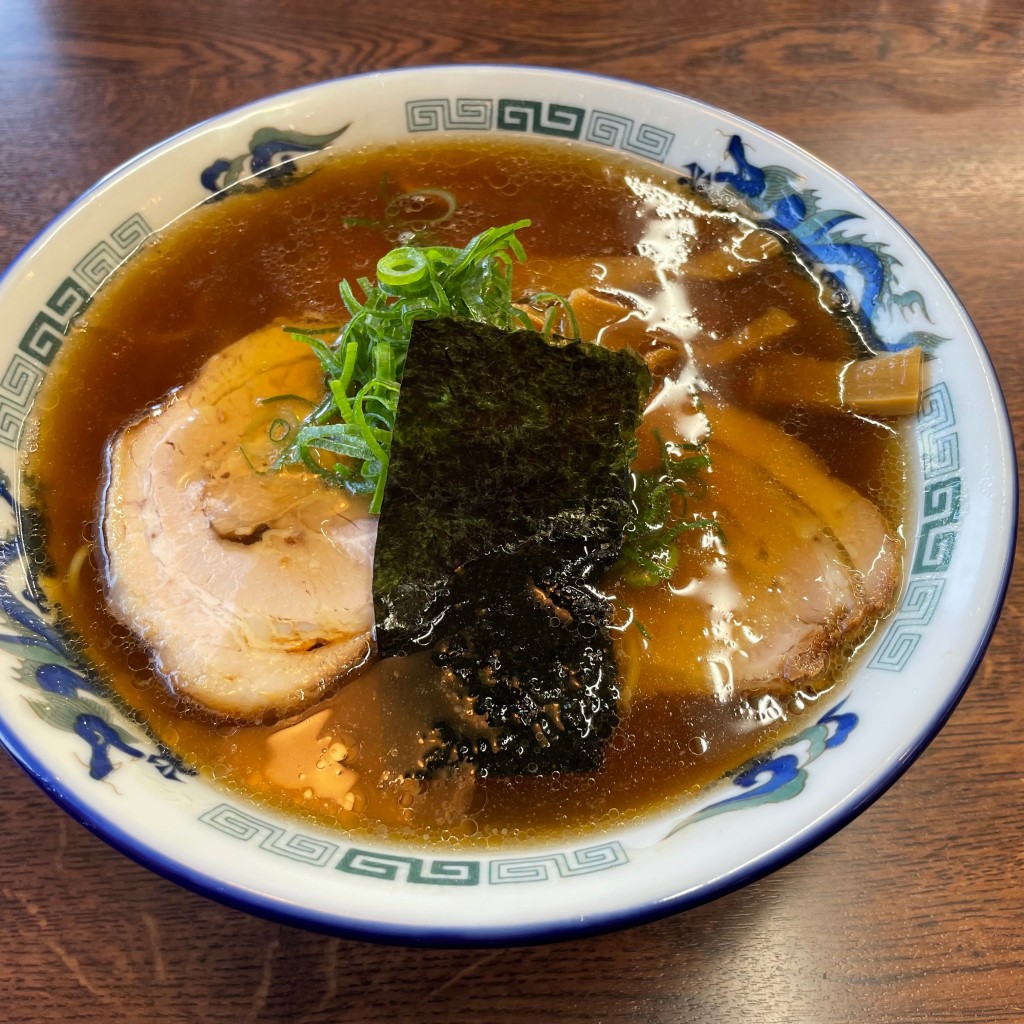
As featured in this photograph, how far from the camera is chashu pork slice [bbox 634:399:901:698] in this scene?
51.5 inches

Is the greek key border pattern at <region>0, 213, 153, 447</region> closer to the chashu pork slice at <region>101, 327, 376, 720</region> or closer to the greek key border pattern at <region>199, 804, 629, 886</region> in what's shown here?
the chashu pork slice at <region>101, 327, 376, 720</region>

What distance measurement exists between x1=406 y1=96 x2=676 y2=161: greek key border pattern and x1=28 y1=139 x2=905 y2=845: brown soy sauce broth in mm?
43

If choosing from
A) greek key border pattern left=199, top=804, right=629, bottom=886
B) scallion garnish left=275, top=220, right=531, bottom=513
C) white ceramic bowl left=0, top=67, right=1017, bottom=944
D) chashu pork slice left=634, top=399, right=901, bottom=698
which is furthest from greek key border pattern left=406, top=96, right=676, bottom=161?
greek key border pattern left=199, top=804, right=629, bottom=886

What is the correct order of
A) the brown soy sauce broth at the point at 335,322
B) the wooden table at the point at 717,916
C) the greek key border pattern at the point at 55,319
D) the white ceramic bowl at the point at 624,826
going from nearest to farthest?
the white ceramic bowl at the point at 624,826, the wooden table at the point at 717,916, the brown soy sauce broth at the point at 335,322, the greek key border pattern at the point at 55,319

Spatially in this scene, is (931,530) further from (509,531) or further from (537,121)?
(537,121)

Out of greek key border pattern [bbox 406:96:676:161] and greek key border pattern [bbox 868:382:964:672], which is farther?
greek key border pattern [bbox 406:96:676:161]

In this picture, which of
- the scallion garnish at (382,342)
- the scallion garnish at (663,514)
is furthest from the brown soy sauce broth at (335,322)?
the scallion garnish at (382,342)

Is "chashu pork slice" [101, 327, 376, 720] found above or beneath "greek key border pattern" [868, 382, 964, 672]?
beneath

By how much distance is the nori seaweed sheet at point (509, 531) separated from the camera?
1238mm

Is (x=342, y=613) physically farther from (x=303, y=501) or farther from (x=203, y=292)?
(x=203, y=292)

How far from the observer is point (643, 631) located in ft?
4.45

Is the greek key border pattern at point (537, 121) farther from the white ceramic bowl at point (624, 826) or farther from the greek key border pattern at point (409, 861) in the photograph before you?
the greek key border pattern at point (409, 861)

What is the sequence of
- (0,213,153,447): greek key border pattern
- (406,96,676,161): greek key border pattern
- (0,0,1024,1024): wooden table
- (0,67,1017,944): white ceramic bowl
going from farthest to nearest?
(406,96,676,161): greek key border pattern < (0,213,153,447): greek key border pattern < (0,0,1024,1024): wooden table < (0,67,1017,944): white ceramic bowl

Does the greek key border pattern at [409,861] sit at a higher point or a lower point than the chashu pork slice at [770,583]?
lower
